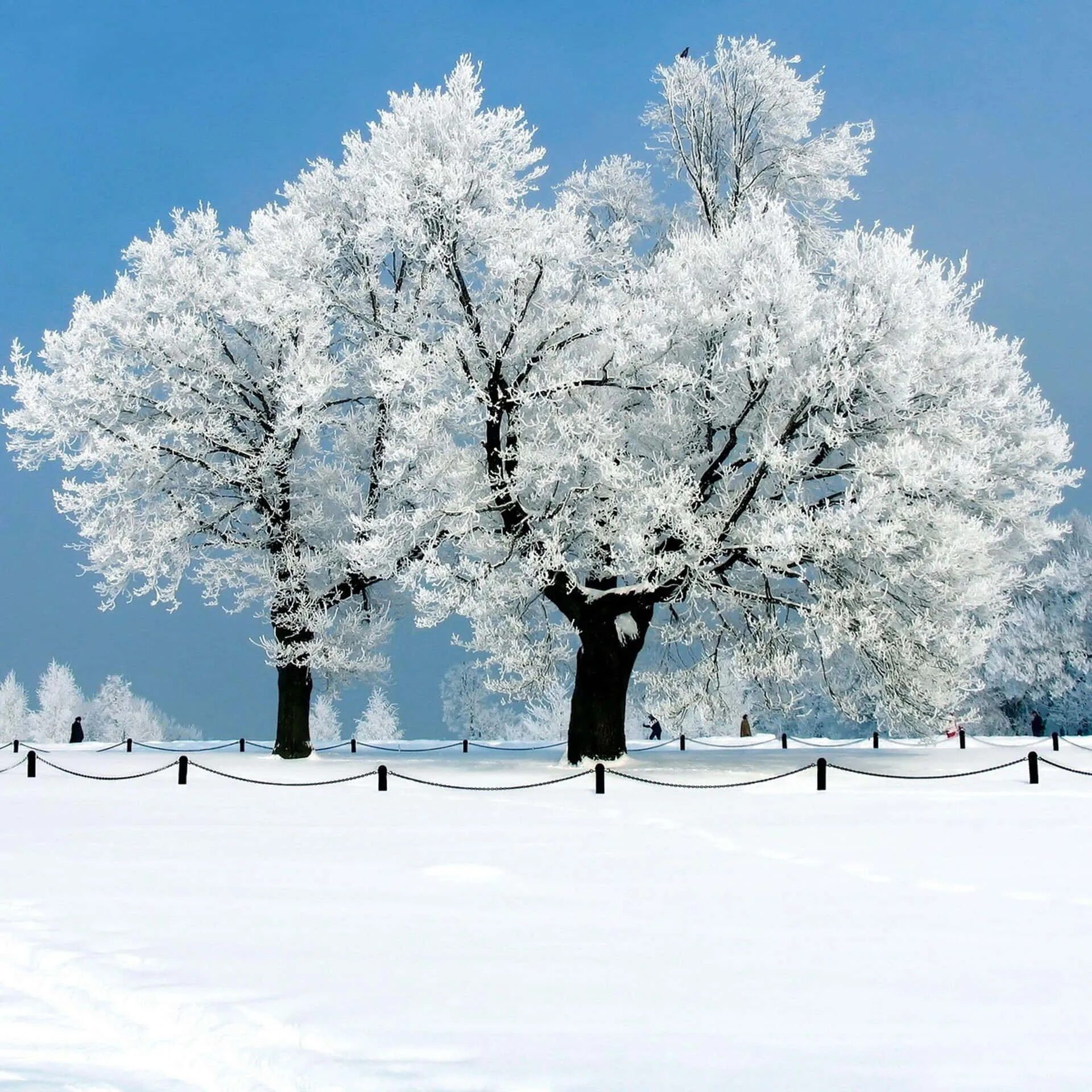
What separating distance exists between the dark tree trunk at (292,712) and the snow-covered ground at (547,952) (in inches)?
494

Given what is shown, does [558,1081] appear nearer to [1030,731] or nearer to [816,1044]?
[816,1044]

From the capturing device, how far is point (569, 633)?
26.1m

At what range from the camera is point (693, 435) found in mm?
25109

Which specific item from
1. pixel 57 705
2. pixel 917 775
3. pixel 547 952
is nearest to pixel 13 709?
pixel 57 705

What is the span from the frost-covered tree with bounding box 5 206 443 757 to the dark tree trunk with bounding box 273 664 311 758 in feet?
0.13

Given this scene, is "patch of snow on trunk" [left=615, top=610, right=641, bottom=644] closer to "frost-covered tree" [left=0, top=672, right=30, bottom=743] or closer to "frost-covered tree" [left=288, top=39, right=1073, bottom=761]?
"frost-covered tree" [left=288, top=39, right=1073, bottom=761]

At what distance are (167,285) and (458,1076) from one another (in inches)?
1088

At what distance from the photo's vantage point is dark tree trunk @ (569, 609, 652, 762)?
2619 centimetres

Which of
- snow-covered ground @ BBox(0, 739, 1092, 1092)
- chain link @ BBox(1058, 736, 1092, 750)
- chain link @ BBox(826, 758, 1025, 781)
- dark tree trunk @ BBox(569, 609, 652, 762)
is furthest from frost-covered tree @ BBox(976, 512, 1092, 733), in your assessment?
snow-covered ground @ BBox(0, 739, 1092, 1092)

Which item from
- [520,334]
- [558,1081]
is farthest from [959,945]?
[520,334]

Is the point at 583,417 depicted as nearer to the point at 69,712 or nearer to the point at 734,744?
the point at 734,744

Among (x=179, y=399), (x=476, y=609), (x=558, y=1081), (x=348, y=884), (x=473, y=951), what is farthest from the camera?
(x=179, y=399)

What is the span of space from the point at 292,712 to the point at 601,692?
848 centimetres

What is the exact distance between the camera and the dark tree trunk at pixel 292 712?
1192 inches
